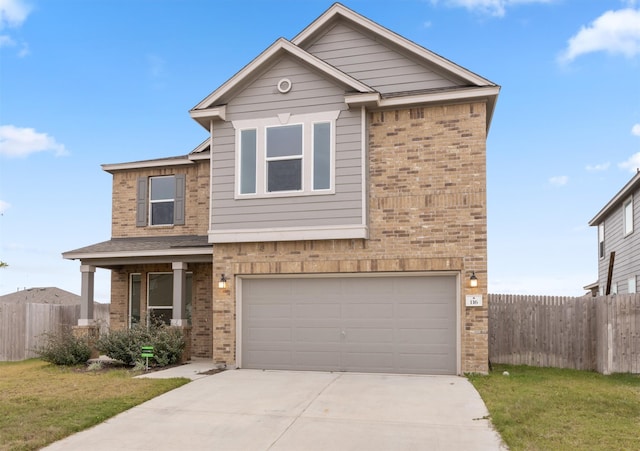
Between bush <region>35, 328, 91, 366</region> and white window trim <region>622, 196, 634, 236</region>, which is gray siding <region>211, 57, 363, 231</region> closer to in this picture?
bush <region>35, 328, 91, 366</region>

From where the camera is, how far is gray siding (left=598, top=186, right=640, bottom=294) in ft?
60.8

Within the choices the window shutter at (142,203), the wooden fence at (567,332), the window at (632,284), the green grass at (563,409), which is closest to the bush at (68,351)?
the window shutter at (142,203)

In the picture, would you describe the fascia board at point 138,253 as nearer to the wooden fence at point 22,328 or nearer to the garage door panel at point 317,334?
the wooden fence at point 22,328

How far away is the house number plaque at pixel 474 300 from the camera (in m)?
11.7

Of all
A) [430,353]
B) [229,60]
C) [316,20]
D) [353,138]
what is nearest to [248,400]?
[430,353]

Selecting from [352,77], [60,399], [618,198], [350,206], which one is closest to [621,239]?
[618,198]

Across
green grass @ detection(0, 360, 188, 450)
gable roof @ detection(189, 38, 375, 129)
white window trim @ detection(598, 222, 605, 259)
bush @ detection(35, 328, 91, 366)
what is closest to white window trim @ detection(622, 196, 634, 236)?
white window trim @ detection(598, 222, 605, 259)

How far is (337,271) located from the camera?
12.4m

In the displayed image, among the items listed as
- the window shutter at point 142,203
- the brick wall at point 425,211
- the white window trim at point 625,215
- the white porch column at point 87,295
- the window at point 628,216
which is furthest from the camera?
the window at point 628,216

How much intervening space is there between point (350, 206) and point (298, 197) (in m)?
1.23

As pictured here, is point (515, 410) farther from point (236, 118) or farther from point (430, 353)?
point (236, 118)

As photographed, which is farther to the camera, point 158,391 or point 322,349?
point 322,349

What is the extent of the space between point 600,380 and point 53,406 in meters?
10.8

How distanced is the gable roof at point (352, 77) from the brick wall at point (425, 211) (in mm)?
357
